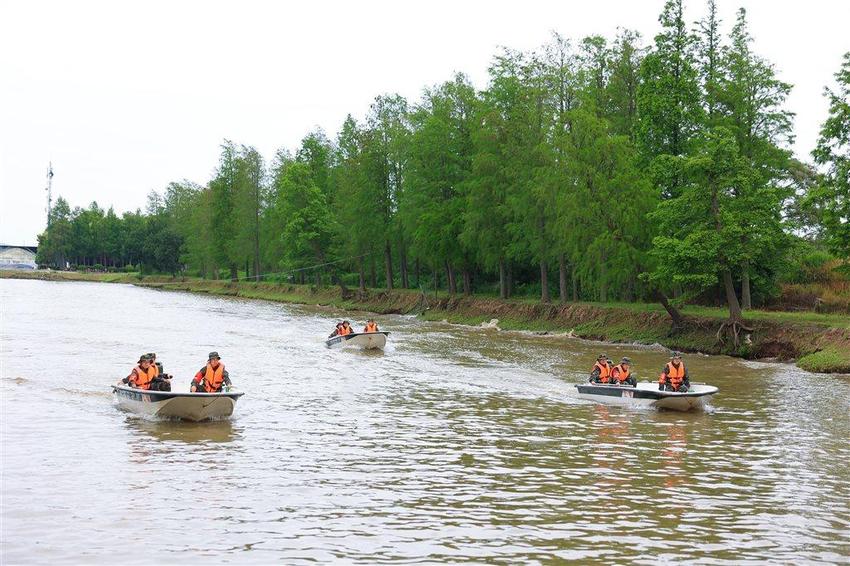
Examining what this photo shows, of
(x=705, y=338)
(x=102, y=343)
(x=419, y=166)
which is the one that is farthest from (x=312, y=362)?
(x=419, y=166)

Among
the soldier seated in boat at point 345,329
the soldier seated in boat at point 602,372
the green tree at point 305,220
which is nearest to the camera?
the soldier seated in boat at point 602,372

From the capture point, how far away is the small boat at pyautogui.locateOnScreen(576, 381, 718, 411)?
24609mm

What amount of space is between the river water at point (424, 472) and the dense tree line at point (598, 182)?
10326 mm

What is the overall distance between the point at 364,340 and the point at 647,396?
1879cm

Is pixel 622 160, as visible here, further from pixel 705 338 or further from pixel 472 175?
pixel 472 175

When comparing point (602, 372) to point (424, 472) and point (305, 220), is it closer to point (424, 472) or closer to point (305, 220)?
point (424, 472)

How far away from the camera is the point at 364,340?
41281 mm

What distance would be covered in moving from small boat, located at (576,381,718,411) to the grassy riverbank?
455 inches

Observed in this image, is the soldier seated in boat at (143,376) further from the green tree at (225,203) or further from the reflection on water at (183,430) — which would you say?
the green tree at (225,203)

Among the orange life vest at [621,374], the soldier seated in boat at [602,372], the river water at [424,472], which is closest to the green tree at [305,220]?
the river water at [424,472]

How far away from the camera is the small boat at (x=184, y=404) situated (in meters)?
21.7

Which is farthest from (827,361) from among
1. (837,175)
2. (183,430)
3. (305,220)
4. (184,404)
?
(305,220)

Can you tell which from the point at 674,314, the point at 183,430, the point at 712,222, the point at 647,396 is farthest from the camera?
the point at 674,314

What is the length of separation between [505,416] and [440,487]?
27.7 feet
